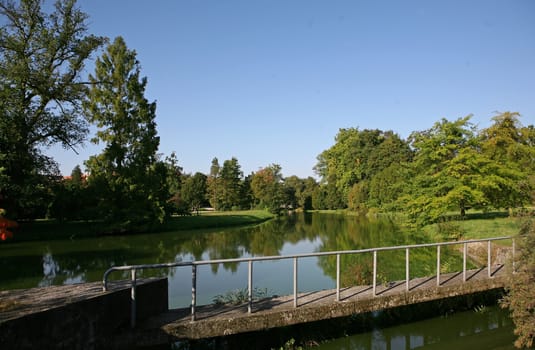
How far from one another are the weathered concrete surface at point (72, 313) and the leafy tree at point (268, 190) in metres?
59.4

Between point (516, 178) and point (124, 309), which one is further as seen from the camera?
point (516, 178)

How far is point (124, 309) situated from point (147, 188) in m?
29.2

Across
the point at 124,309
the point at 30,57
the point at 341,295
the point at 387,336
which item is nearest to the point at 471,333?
the point at 387,336

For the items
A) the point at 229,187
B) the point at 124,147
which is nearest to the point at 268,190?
the point at 229,187

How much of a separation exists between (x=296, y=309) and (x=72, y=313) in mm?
3605

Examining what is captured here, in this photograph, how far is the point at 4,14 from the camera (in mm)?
20703

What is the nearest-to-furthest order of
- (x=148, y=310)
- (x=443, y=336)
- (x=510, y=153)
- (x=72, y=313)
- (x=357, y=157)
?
(x=72, y=313), (x=148, y=310), (x=443, y=336), (x=510, y=153), (x=357, y=157)

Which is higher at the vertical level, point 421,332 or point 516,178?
point 516,178

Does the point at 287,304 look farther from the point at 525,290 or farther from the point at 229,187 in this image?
the point at 229,187

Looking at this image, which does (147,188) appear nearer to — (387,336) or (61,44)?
(61,44)

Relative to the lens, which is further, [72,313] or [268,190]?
[268,190]

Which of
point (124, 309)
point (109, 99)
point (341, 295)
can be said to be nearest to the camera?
point (124, 309)

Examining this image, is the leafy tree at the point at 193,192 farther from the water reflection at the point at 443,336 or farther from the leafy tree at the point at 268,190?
the water reflection at the point at 443,336

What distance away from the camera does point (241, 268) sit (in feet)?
52.0
